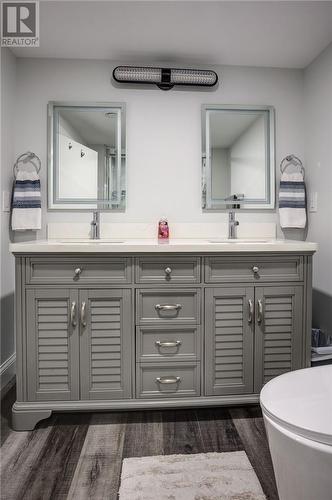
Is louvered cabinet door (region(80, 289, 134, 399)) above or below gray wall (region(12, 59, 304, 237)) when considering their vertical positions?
below

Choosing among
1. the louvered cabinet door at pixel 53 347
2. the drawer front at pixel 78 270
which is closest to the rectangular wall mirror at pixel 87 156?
the drawer front at pixel 78 270

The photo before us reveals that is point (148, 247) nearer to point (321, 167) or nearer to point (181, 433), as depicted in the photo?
point (181, 433)

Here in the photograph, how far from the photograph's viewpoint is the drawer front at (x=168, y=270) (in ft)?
5.83

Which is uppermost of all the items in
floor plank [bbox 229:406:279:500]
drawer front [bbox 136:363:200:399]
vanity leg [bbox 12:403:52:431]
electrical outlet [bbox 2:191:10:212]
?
electrical outlet [bbox 2:191:10:212]

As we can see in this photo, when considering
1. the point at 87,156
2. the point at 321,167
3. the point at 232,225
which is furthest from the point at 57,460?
the point at 321,167

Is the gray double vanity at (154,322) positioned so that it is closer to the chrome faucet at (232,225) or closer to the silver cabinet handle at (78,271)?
the silver cabinet handle at (78,271)

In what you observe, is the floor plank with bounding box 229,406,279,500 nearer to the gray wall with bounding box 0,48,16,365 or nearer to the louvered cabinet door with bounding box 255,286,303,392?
the louvered cabinet door with bounding box 255,286,303,392

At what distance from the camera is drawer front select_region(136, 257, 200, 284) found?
5.83 feet

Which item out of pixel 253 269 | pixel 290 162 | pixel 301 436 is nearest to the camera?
pixel 301 436

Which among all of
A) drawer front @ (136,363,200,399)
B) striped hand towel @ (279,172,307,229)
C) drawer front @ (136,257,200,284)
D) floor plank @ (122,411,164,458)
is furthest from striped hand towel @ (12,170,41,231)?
striped hand towel @ (279,172,307,229)

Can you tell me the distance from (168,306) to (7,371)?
1218 mm

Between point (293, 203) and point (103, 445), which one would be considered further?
point (293, 203)

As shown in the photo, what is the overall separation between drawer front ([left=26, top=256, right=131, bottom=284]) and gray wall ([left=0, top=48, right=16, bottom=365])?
1.76ft

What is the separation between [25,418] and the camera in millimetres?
1735
